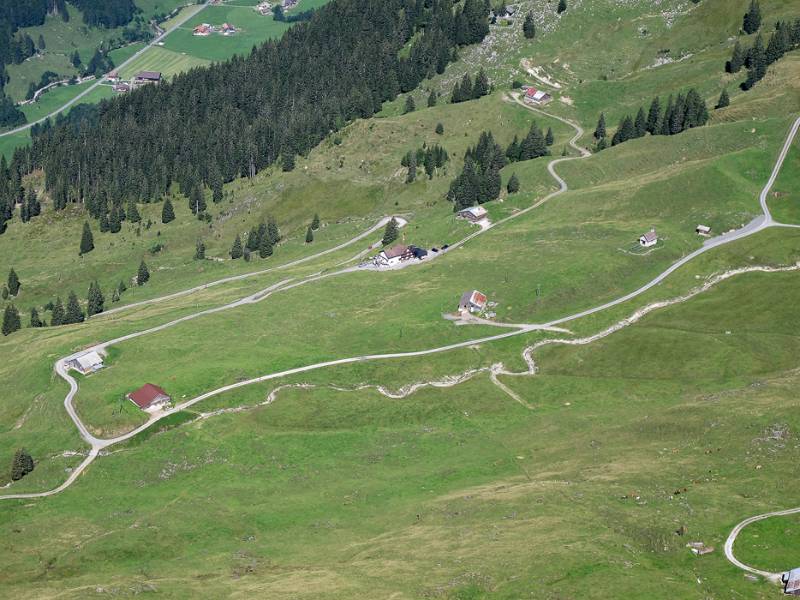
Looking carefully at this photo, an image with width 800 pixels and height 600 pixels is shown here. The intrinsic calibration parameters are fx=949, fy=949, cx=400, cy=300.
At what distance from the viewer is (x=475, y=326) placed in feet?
513

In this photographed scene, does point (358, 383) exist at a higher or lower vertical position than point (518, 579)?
lower

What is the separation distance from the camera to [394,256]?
188875mm

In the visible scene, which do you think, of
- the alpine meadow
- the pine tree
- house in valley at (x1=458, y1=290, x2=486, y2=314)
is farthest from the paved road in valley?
house in valley at (x1=458, y1=290, x2=486, y2=314)

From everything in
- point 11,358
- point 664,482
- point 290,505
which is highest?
point 664,482

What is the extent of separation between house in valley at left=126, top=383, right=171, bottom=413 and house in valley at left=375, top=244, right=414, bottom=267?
204 feet

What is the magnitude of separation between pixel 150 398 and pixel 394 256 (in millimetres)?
65537

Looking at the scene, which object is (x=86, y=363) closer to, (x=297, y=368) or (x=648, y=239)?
(x=297, y=368)

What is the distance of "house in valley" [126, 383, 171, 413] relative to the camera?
13825 cm

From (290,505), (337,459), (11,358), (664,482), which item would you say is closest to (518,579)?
(664,482)

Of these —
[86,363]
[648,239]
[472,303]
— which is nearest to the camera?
[86,363]

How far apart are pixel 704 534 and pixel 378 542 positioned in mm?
32264

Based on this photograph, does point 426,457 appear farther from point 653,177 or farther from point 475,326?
point 653,177

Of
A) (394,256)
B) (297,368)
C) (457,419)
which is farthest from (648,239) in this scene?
(297,368)

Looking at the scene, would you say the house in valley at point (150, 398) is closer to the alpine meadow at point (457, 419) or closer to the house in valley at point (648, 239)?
the alpine meadow at point (457, 419)
